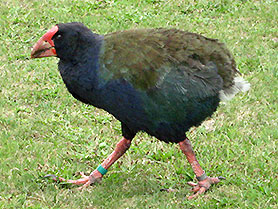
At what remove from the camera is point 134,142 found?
536cm

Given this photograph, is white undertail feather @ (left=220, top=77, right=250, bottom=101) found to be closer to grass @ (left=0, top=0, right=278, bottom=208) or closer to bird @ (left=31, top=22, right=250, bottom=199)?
bird @ (left=31, top=22, right=250, bottom=199)

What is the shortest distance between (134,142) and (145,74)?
1411mm

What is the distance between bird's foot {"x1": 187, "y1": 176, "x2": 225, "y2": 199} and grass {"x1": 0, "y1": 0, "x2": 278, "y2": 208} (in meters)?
0.06

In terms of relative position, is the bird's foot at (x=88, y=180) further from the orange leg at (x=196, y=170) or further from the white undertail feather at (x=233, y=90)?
the white undertail feather at (x=233, y=90)

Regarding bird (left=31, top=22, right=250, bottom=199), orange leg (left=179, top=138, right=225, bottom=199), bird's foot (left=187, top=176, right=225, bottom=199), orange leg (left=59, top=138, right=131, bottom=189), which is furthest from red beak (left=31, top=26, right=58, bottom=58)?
bird's foot (left=187, top=176, right=225, bottom=199)

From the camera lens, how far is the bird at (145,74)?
409cm

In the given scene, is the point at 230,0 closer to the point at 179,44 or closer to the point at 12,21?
the point at 12,21

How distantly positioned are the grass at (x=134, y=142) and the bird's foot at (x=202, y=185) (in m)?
0.06

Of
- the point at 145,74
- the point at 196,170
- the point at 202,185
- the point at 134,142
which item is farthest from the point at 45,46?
the point at 202,185

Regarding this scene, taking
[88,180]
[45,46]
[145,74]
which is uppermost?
[145,74]

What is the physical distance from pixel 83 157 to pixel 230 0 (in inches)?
183

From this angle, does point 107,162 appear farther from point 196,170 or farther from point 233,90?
point 233,90

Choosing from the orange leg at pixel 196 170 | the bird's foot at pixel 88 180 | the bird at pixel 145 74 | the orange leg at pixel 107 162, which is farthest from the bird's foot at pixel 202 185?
the bird's foot at pixel 88 180

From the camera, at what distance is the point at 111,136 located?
5473 millimetres
